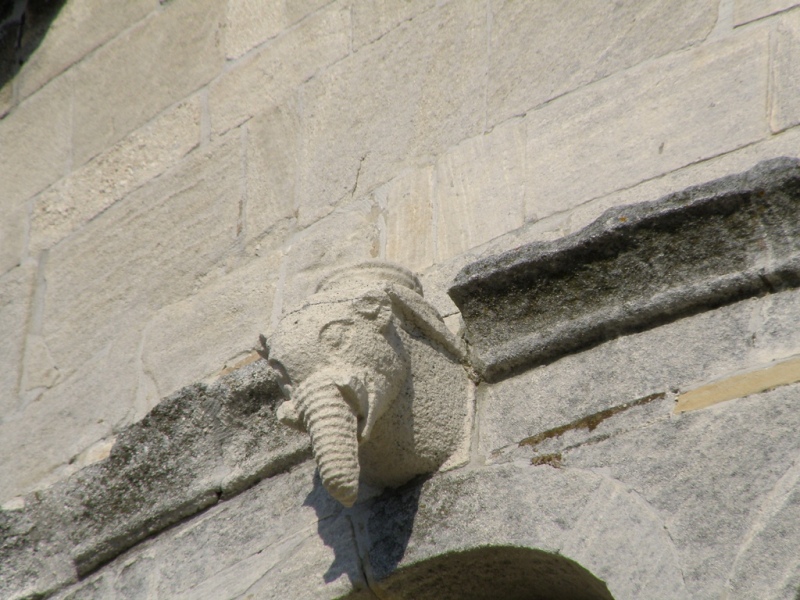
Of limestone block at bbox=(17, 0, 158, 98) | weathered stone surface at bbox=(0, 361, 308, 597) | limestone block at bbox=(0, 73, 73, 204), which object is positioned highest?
limestone block at bbox=(17, 0, 158, 98)

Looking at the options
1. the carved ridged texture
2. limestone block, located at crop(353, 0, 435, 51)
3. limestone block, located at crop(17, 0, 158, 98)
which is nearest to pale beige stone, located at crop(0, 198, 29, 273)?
limestone block, located at crop(17, 0, 158, 98)

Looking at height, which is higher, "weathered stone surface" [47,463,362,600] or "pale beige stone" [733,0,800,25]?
"pale beige stone" [733,0,800,25]

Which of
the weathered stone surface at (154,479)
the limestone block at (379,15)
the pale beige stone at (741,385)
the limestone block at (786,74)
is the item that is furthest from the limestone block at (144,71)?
the pale beige stone at (741,385)

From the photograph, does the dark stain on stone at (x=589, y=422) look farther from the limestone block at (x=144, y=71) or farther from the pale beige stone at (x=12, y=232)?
the pale beige stone at (x=12, y=232)

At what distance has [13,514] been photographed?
3.55 m

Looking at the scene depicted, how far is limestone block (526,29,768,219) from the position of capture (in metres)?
3.02

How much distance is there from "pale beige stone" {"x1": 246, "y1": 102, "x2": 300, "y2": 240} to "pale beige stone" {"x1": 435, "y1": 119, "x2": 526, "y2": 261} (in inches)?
24.3

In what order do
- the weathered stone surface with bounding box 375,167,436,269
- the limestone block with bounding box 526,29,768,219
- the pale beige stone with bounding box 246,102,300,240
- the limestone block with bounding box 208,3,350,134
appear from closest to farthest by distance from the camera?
the limestone block with bounding box 526,29,768,219 → the weathered stone surface with bounding box 375,167,436,269 → the pale beige stone with bounding box 246,102,300,240 → the limestone block with bounding box 208,3,350,134

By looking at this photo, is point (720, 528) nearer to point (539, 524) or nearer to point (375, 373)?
point (539, 524)

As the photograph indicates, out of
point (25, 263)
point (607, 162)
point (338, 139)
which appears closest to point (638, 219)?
A: point (607, 162)

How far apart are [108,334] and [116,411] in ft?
1.16

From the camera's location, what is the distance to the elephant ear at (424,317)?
9.25ft

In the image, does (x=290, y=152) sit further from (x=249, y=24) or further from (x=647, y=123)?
(x=647, y=123)

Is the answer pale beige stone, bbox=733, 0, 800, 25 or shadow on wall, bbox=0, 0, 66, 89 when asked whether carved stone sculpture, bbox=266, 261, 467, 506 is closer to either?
pale beige stone, bbox=733, 0, 800, 25
